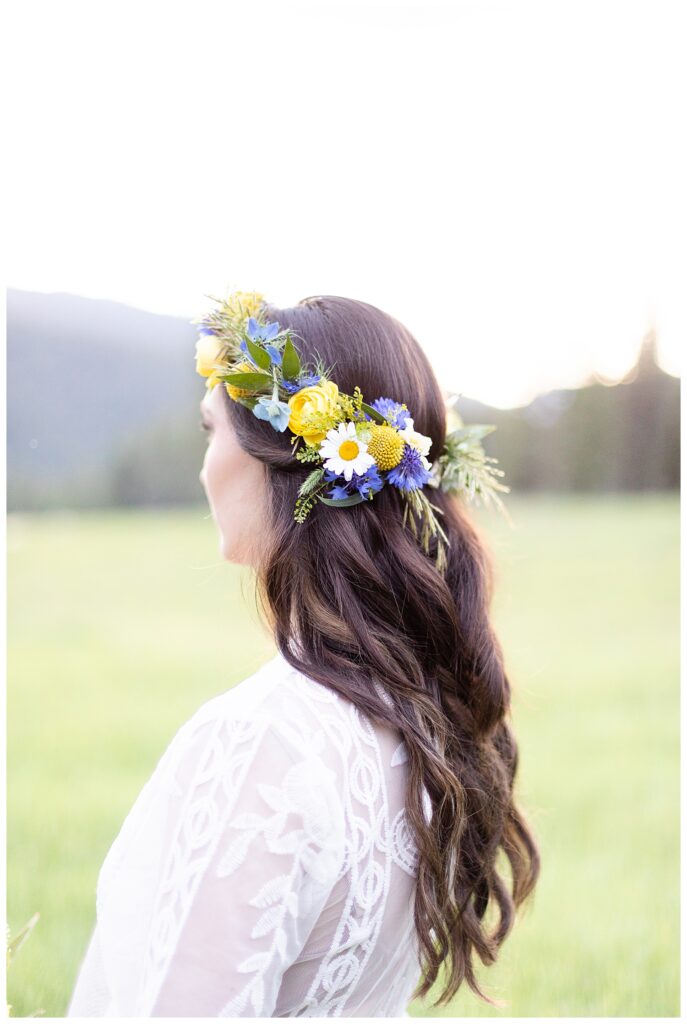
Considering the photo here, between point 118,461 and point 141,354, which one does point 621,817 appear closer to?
point 141,354

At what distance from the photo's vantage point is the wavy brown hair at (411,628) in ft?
4.44

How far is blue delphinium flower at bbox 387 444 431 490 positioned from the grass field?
0.39 metres

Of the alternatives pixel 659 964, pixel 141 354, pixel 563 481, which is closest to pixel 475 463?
pixel 659 964

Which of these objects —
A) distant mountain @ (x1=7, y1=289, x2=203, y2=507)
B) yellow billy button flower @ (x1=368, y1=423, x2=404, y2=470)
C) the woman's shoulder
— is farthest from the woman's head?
distant mountain @ (x1=7, y1=289, x2=203, y2=507)

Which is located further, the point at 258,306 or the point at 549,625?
the point at 549,625

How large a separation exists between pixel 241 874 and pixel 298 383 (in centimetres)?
84

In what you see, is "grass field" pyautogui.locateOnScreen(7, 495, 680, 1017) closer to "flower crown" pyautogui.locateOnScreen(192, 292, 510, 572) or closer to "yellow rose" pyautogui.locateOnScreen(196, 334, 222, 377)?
"flower crown" pyautogui.locateOnScreen(192, 292, 510, 572)

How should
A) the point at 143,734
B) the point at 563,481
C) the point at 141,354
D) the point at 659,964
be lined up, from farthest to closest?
the point at 563,481
the point at 141,354
the point at 143,734
the point at 659,964

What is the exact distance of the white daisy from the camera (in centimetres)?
147

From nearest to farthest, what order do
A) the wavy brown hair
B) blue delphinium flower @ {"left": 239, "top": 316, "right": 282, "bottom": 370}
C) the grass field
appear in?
the wavy brown hair
blue delphinium flower @ {"left": 239, "top": 316, "right": 282, "bottom": 370}
the grass field

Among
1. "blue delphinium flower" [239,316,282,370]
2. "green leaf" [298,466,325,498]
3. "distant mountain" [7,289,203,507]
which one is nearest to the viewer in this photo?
"green leaf" [298,466,325,498]

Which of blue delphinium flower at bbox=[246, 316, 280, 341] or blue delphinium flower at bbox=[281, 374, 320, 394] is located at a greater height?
blue delphinium flower at bbox=[246, 316, 280, 341]

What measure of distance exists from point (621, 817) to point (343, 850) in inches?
145

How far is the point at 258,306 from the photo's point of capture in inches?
66.2
